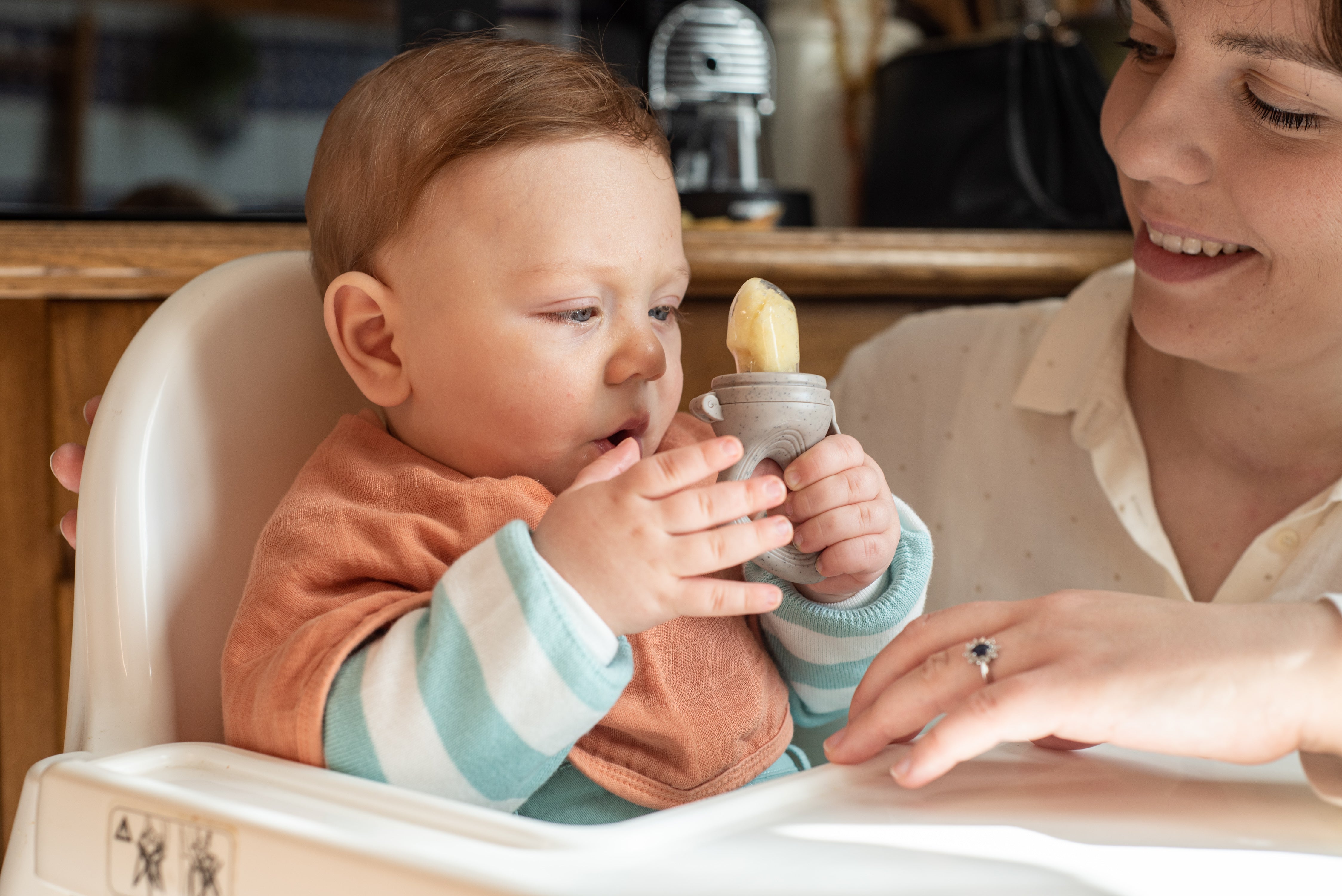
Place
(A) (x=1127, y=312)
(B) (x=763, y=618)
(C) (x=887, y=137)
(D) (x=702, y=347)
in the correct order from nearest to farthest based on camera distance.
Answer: (B) (x=763, y=618)
(A) (x=1127, y=312)
(D) (x=702, y=347)
(C) (x=887, y=137)

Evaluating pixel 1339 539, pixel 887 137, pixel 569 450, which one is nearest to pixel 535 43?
pixel 569 450

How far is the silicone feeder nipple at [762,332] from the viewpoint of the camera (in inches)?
28.6

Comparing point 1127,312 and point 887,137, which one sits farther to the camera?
point 887,137

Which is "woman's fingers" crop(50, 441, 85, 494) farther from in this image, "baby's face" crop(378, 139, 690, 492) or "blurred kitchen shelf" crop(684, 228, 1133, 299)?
"blurred kitchen shelf" crop(684, 228, 1133, 299)

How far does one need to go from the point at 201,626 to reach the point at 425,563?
0.59 ft

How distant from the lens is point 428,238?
80 cm

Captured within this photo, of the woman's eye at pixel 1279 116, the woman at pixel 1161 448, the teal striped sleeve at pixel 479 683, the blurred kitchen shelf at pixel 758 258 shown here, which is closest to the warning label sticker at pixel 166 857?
the teal striped sleeve at pixel 479 683

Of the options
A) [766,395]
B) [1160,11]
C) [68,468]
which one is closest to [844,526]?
[766,395]

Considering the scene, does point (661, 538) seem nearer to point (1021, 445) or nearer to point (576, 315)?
point (576, 315)

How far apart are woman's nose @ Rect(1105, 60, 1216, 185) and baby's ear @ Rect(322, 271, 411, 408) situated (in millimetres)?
560

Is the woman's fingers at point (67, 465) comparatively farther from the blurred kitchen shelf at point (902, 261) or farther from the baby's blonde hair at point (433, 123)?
the blurred kitchen shelf at point (902, 261)

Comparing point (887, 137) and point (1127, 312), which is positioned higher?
point (887, 137)

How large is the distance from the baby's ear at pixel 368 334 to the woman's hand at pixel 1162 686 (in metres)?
0.45

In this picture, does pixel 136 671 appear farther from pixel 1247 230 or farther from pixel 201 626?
pixel 1247 230
